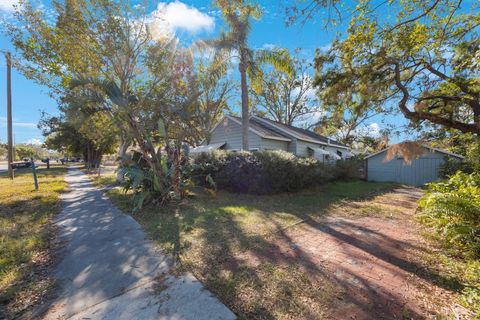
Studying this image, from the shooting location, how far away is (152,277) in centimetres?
304

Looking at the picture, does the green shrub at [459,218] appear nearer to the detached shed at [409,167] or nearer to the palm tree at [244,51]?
the palm tree at [244,51]

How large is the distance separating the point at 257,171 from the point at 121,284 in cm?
639

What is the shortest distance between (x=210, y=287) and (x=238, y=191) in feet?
21.2

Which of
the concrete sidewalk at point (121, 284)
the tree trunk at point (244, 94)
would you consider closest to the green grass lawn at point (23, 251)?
the concrete sidewalk at point (121, 284)

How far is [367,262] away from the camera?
343cm

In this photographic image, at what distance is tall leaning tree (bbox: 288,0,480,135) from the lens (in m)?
6.30

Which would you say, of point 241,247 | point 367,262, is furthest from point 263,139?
point 367,262

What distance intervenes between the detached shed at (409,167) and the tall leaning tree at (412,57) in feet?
13.6

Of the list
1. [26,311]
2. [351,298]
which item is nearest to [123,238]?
[26,311]

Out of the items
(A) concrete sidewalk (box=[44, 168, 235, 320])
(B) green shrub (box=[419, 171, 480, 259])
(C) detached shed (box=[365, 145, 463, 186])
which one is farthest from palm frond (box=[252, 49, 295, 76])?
(A) concrete sidewalk (box=[44, 168, 235, 320])

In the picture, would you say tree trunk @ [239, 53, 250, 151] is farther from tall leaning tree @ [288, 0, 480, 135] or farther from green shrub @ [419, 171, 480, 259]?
green shrub @ [419, 171, 480, 259]

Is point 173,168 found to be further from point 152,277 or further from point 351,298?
point 351,298

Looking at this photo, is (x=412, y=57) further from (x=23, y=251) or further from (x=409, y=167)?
(x=23, y=251)

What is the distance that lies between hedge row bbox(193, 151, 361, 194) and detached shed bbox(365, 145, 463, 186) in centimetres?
841
